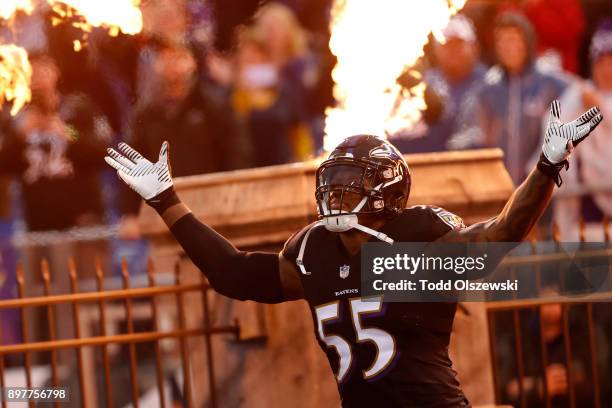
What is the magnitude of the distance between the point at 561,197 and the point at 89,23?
380cm

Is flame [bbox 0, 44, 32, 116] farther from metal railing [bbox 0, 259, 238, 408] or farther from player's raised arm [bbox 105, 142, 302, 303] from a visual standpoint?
player's raised arm [bbox 105, 142, 302, 303]

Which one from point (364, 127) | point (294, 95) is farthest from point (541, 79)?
point (364, 127)

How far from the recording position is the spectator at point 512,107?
898cm

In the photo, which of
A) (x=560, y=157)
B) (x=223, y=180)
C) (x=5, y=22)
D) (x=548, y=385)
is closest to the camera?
(x=560, y=157)

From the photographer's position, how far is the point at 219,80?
9242 mm

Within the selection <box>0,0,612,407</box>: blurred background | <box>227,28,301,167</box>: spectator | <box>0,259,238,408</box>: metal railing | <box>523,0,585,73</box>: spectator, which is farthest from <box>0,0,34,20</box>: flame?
<box>523,0,585,73</box>: spectator

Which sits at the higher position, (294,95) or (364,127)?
(294,95)

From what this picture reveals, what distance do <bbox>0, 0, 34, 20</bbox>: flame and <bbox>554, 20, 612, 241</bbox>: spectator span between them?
3981 millimetres

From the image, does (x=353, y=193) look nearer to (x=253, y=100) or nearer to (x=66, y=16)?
(x=66, y=16)

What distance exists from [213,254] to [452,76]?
454cm

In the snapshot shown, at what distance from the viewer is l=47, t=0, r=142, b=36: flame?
7.18m

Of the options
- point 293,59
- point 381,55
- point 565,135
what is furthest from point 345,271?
point 293,59

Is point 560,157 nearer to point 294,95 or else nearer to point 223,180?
point 223,180

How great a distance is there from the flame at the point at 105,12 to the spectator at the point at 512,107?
273 cm
